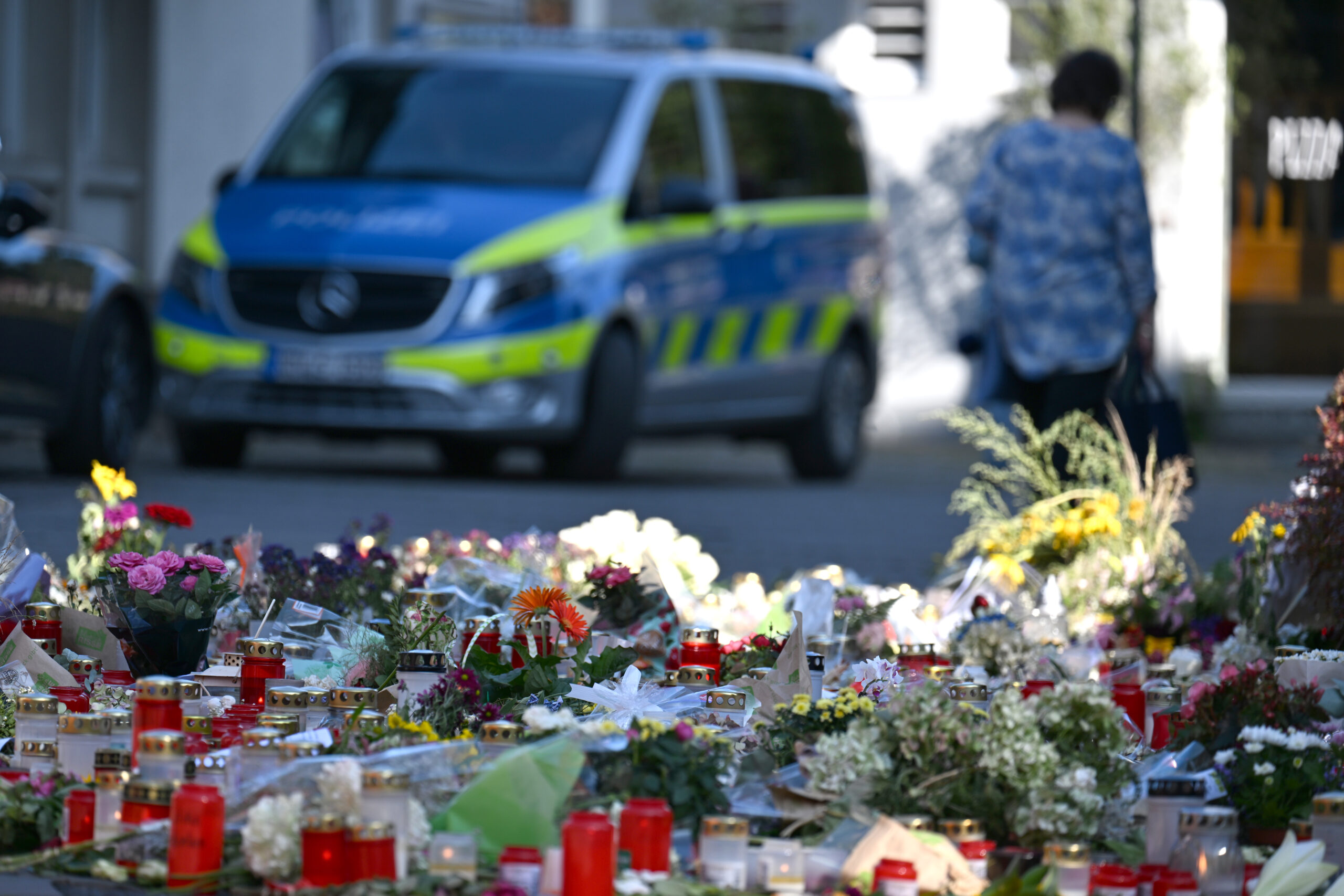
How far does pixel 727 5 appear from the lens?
2034 centimetres

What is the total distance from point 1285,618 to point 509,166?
23.1ft

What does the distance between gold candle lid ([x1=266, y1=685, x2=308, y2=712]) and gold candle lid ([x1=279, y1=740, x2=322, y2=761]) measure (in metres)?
0.45

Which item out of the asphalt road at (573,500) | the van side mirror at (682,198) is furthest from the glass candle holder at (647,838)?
the van side mirror at (682,198)

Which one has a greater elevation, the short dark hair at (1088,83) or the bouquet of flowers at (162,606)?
the short dark hair at (1088,83)

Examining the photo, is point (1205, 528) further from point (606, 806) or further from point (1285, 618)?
point (606, 806)

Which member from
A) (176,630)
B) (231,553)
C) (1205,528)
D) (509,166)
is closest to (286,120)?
(509,166)

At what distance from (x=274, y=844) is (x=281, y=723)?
0.60 m

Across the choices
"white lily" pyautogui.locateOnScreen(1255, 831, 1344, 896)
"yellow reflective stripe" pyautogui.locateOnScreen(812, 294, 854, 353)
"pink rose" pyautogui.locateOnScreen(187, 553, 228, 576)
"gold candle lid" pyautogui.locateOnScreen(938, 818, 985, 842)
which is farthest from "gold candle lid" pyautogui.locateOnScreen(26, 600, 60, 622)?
"yellow reflective stripe" pyautogui.locateOnScreen(812, 294, 854, 353)

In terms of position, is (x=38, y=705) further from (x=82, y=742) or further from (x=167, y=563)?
(x=167, y=563)

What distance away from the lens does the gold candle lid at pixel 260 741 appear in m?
3.64

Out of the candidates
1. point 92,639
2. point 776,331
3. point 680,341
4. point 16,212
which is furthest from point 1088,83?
point 776,331

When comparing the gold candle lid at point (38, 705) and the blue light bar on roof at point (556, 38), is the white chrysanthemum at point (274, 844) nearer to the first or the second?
the gold candle lid at point (38, 705)

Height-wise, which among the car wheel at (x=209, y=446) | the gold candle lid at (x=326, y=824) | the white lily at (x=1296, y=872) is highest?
the gold candle lid at (x=326, y=824)

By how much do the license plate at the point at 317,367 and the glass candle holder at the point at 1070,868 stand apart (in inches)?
319
